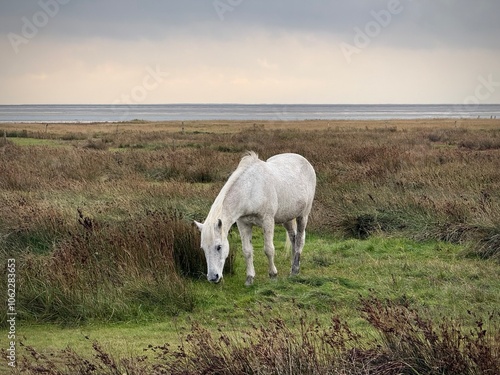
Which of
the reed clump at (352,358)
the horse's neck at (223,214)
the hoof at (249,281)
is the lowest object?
the hoof at (249,281)

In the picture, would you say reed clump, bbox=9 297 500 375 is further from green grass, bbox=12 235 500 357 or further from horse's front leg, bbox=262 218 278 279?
horse's front leg, bbox=262 218 278 279

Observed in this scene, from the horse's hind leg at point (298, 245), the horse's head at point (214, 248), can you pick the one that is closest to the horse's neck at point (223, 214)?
the horse's head at point (214, 248)

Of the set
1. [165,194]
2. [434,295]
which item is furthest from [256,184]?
[165,194]

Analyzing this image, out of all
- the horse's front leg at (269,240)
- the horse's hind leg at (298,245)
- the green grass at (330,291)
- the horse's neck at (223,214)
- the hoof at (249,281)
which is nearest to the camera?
the green grass at (330,291)

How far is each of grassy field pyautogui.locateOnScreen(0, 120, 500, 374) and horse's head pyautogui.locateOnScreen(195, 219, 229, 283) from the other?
1.68 ft

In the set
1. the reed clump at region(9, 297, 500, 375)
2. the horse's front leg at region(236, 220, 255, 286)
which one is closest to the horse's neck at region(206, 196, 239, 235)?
the horse's front leg at region(236, 220, 255, 286)

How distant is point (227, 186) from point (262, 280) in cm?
162

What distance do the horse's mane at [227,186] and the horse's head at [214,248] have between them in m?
0.13

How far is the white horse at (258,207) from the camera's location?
782 cm

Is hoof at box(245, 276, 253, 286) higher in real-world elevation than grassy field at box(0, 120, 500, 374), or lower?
lower

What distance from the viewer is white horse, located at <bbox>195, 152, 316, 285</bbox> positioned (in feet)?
25.7

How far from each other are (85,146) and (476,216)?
23063 millimetres

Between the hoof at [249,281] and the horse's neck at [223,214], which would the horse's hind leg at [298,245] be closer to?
the hoof at [249,281]

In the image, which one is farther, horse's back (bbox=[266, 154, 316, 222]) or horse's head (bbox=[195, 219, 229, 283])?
horse's back (bbox=[266, 154, 316, 222])
